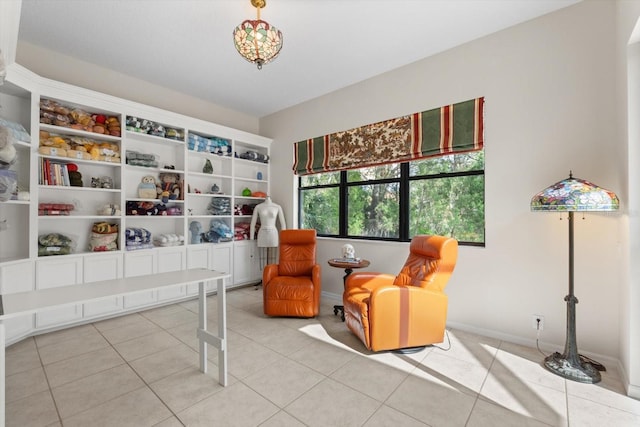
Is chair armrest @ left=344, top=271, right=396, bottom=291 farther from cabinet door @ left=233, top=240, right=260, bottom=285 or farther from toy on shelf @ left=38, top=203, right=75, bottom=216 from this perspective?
toy on shelf @ left=38, top=203, right=75, bottom=216

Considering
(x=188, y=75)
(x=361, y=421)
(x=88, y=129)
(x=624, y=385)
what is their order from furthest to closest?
(x=188, y=75) → (x=88, y=129) → (x=624, y=385) → (x=361, y=421)

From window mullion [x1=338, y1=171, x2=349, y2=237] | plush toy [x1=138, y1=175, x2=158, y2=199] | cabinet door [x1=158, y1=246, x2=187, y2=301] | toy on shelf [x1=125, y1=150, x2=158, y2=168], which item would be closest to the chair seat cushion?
window mullion [x1=338, y1=171, x2=349, y2=237]

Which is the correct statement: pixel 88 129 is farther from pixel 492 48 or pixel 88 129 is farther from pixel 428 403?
pixel 492 48

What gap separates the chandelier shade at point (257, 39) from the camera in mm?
2041

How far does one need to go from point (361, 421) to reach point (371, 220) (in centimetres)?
254

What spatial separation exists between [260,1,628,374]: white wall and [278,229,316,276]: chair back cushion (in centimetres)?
172

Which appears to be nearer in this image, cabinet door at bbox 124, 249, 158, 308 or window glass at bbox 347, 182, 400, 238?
cabinet door at bbox 124, 249, 158, 308

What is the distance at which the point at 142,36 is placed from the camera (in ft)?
9.32

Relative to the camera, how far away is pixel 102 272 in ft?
10.6

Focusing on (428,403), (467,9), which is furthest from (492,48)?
(428,403)

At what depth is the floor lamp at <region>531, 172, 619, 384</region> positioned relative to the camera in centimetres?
190

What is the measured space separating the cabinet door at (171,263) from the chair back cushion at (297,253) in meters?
1.44

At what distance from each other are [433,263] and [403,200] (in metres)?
1.09

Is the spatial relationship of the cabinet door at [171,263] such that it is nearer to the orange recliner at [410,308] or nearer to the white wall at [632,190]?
the orange recliner at [410,308]
